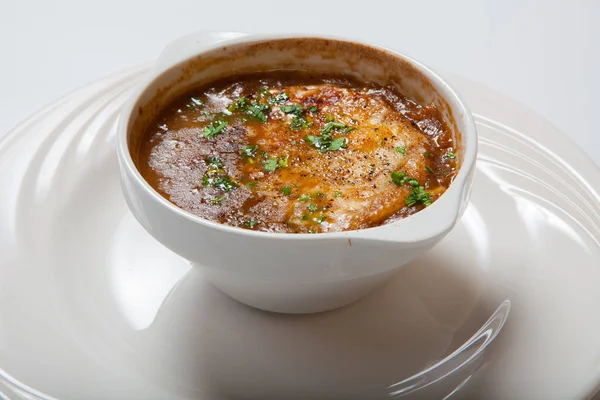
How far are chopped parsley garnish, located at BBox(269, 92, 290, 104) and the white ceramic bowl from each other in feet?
0.54

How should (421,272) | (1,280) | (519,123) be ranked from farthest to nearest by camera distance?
1. (519,123)
2. (421,272)
3. (1,280)

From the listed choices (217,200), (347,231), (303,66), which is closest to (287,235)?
(347,231)

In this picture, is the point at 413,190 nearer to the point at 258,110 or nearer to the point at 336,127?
the point at 336,127

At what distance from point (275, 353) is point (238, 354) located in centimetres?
11

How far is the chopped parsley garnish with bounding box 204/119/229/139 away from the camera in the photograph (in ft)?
7.41

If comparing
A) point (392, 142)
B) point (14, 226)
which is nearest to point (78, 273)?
point (14, 226)

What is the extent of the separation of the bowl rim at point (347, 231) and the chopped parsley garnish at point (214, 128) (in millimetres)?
230

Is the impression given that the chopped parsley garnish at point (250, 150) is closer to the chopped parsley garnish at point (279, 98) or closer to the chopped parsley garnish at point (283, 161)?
the chopped parsley garnish at point (283, 161)

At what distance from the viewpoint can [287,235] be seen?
1.67m

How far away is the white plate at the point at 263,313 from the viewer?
1916 mm

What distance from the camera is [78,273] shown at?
221 cm

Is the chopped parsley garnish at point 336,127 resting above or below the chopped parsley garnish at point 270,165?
above

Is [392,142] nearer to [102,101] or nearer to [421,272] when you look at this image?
[421,272]

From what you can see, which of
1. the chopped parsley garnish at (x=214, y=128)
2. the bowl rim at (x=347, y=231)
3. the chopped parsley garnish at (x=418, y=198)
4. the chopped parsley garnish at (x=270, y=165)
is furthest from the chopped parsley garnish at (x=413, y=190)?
the chopped parsley garnish at (x=214, y=128)
